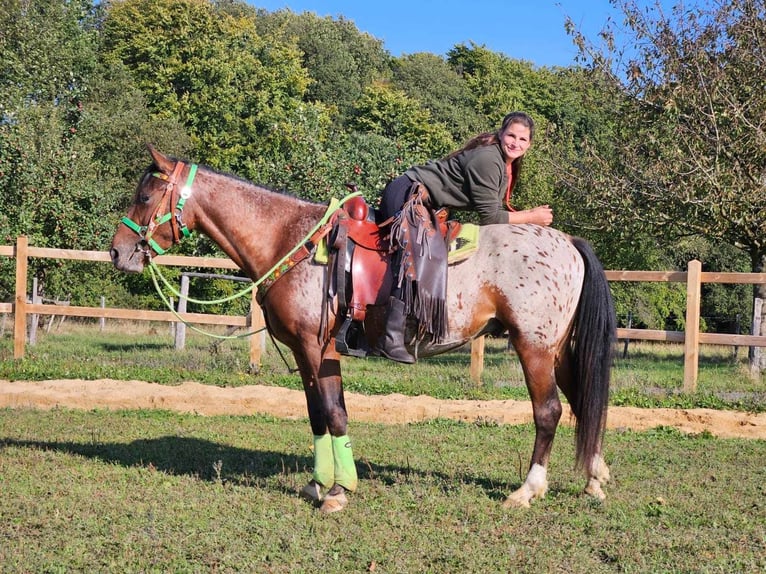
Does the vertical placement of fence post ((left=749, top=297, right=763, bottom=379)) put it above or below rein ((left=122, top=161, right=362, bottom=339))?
below

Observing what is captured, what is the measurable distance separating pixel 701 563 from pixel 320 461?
8.61 ft

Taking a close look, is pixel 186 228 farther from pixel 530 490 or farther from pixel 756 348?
pixel 756 348

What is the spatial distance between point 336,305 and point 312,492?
137 cm

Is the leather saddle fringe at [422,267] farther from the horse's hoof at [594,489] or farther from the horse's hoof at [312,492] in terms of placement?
the horse's hoof at [594,489]

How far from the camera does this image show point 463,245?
5867 mm

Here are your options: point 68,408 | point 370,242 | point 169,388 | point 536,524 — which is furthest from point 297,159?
point 536,524

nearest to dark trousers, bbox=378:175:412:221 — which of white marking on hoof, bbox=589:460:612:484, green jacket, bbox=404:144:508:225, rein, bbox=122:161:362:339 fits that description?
green jacket, bbox=404:144:508:225

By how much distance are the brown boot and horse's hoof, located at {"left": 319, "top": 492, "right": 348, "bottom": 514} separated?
1.03 metres

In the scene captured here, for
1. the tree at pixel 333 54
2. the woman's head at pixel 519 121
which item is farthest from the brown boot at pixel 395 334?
the tree at pixel 333 54

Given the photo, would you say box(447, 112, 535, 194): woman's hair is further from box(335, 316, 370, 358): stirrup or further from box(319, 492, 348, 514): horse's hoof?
box(319, 492, 348, 514): horse's hoof

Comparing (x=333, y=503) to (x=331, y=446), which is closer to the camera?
(x=333, y=503)

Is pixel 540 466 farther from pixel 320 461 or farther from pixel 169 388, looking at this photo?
pixel 169 388

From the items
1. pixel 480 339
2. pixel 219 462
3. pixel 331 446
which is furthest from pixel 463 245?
pixel 480 339

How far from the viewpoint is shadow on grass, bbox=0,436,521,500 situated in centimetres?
642
